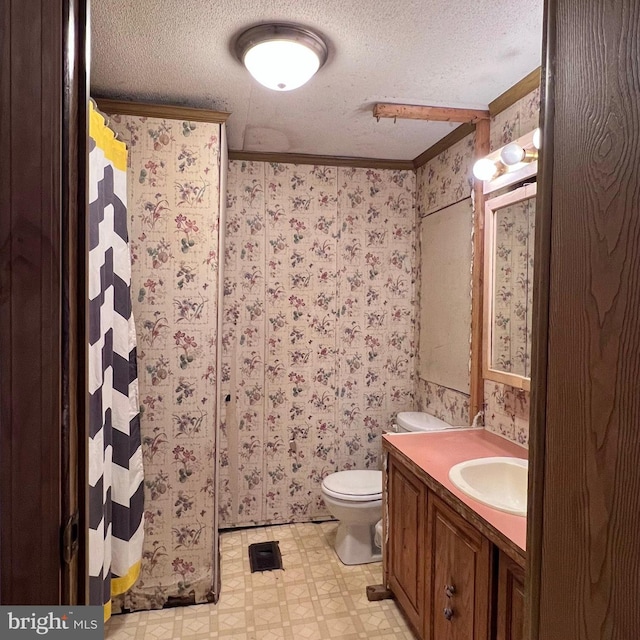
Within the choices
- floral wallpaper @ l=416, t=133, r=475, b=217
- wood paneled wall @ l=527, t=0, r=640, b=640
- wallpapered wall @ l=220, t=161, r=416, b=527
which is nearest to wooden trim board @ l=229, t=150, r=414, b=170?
wallpapered wall @ l=220, t=161, r=416, b=527

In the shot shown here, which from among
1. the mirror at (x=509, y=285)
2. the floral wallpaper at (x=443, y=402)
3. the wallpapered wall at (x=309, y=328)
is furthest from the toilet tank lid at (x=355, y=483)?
the mirror at (x=509, y=285)

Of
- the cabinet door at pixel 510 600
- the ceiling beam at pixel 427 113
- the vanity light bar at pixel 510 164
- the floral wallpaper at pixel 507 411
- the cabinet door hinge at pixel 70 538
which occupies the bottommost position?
the cabinet door at pixel 510 600

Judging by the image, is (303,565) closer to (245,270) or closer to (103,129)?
(245,270)

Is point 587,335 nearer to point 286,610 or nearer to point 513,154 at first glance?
point 513,154

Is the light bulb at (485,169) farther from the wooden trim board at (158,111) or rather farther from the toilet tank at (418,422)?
the toilet tank at (418,422)

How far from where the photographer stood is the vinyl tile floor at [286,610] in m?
2.02

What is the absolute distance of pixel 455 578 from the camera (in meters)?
1.59

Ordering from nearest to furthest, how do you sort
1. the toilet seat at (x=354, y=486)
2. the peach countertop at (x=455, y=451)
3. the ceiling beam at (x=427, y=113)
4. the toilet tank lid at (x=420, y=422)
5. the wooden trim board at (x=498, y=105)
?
the peach countertop at (x=455, y=451)
the wooden trim board at (x=498, y=105)
the ceiling beam at (x=427, y=113)
the toilet seat at (x=354, y=486)
the toilet tank lid at (x=420, y=422)

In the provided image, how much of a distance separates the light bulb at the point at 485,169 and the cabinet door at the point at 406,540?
1.40m

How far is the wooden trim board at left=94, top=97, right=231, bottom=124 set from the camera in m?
2.09

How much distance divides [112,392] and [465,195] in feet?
6.82

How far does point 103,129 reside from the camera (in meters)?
1.77

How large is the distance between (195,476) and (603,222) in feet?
6.83

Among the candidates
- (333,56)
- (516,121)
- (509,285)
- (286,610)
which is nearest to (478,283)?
(509,285)
